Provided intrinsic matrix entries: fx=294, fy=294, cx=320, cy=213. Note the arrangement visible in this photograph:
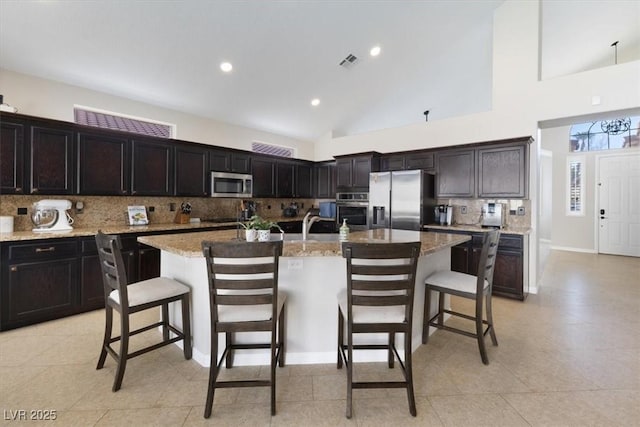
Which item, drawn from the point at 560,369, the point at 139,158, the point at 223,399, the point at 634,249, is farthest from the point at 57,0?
the point at 634,249

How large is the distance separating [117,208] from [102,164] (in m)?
0.72

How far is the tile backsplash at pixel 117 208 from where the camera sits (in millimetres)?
3486

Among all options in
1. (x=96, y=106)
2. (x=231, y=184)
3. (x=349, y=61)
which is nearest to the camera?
(x=96, y=106)

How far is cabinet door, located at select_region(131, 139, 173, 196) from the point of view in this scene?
13.6ft

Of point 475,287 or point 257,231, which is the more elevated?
point 257,231

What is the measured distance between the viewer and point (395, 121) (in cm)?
666

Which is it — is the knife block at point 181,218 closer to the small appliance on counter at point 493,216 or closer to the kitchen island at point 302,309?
the kitchen island at point 302,309

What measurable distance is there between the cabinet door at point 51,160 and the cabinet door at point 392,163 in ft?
15.9

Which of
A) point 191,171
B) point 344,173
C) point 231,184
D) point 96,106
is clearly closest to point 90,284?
point 191,171

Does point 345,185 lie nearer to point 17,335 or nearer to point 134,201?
point 134,201

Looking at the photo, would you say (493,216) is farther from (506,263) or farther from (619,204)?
(619,204)

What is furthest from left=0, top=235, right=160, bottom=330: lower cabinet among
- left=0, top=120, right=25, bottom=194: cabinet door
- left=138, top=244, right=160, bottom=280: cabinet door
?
left=0, top=120, right=25, bottom=194: cabinet door

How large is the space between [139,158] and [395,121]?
5113mm

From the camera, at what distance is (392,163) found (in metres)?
5.71
